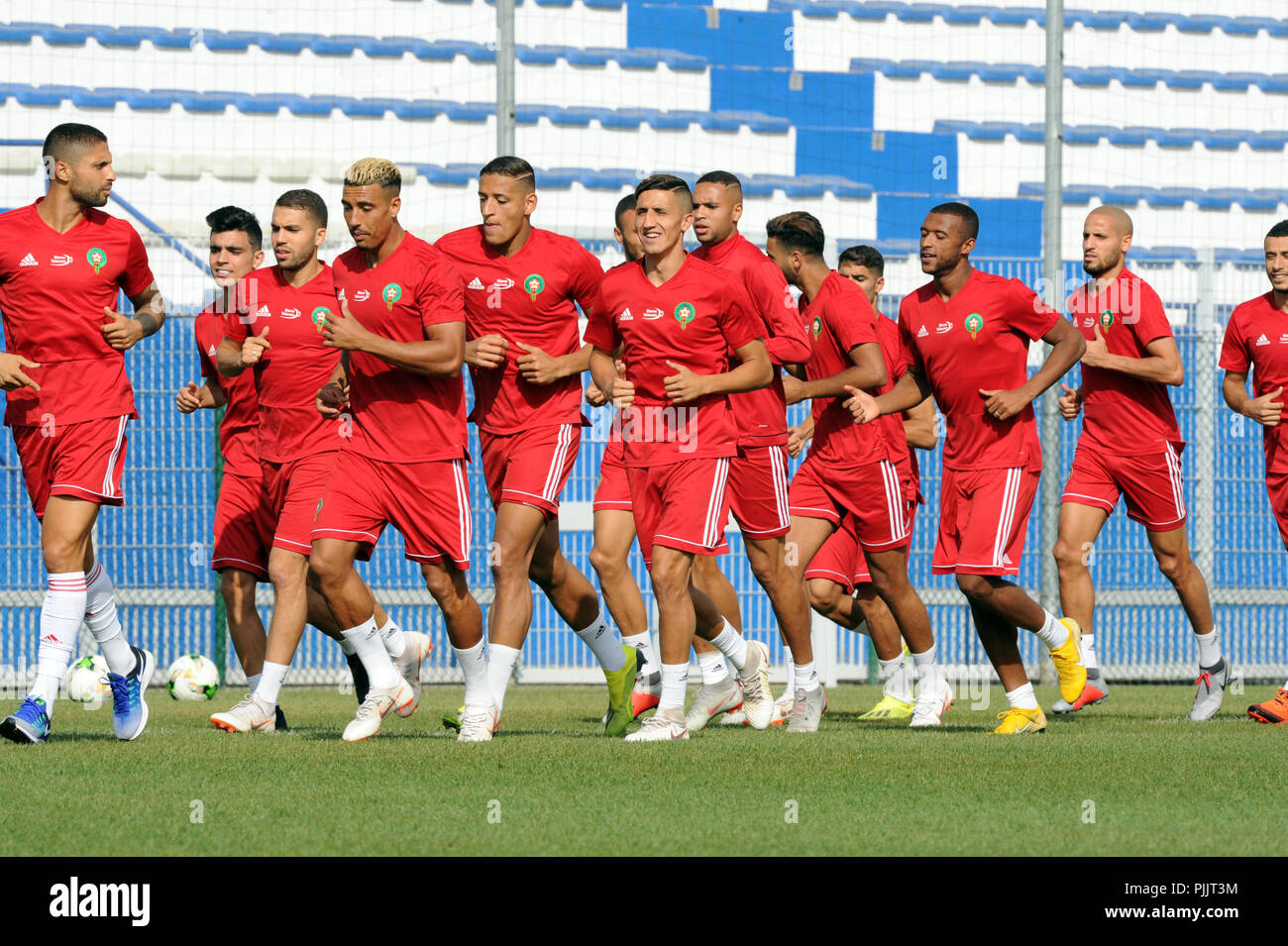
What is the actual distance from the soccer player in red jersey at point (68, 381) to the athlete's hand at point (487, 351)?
4.71 ft

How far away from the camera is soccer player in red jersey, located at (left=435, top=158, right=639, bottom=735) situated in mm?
7625

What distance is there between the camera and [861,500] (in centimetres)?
864

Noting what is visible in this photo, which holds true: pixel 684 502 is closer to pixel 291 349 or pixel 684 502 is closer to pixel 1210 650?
pixel 291 349

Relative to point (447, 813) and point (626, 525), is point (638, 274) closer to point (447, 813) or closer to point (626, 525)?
point (626, 525)

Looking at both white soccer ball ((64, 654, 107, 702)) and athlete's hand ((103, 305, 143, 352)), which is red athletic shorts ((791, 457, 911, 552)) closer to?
athlete's hand ((103, 305, 143, 352))

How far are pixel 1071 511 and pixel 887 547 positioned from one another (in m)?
1.38

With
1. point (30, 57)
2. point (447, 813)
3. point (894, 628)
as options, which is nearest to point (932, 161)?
point (30, 57)

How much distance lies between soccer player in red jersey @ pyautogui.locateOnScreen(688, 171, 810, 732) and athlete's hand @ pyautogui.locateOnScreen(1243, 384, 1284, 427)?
8.36 ft

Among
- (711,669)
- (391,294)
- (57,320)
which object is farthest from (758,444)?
(57,320)

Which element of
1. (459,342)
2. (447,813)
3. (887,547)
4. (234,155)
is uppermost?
(234,155)

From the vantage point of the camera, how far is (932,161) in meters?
19.5

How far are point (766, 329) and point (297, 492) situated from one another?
2379mm

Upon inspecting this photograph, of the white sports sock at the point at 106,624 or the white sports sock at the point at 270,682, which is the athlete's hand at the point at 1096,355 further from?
the white sports sock at the point at 106,624

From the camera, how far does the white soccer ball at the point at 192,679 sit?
10750mm
